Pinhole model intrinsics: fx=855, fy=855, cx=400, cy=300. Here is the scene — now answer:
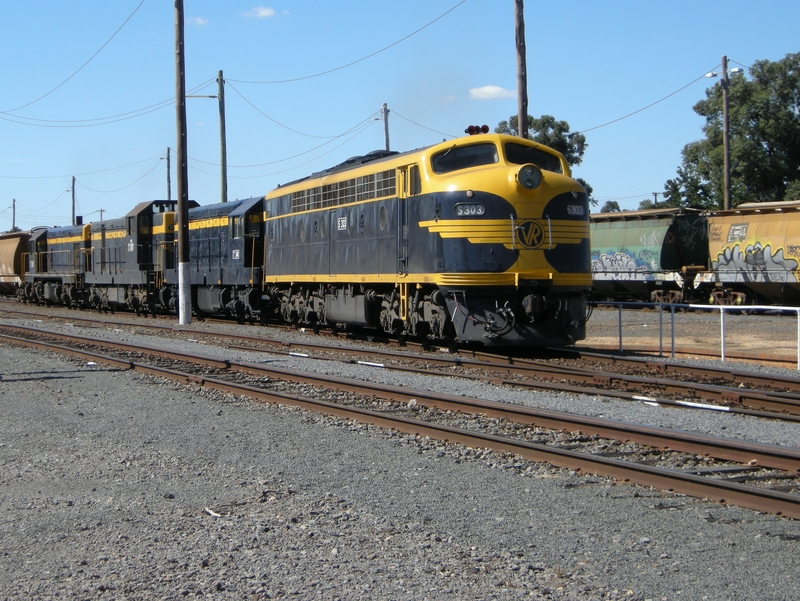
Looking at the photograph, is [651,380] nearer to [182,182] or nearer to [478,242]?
[478,242]

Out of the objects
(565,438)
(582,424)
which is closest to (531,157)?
(582,424)

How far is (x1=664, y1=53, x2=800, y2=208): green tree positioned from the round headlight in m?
39.1

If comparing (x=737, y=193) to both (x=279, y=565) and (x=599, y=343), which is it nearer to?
(x=599, y=343)

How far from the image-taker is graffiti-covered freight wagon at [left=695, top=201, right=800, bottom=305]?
1083 inches

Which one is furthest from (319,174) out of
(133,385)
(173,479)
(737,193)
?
(737,193)

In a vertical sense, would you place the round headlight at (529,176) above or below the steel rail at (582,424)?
above

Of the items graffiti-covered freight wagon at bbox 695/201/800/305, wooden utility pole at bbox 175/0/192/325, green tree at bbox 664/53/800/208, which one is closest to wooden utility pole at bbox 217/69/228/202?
wooden utility pole at bbox 175/0/192/325

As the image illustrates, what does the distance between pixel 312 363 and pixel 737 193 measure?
144 ft

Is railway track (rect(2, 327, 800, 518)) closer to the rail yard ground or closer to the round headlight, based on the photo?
the rail yard ground

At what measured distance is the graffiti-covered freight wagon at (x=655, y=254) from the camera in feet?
105

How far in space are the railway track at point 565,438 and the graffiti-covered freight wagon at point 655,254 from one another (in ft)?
74.2

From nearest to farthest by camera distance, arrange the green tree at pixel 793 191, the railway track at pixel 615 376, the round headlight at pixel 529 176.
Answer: the railway track at pixel 615 376
the round headlight at pixel 529 176
the green tree at pixel 793 191

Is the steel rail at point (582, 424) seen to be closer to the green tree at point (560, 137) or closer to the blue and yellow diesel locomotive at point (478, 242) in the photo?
the blue and yellow diesel locomotive at point (478, 242)

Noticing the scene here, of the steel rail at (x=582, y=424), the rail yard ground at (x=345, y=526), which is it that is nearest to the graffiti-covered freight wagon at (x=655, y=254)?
the steel rail at (x=582, y=424)
